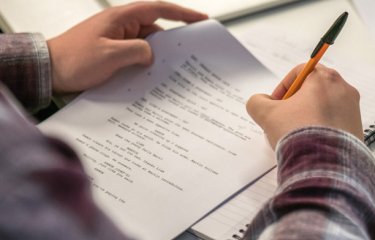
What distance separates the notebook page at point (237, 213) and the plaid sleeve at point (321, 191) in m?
0.06

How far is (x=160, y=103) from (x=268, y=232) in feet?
0.94

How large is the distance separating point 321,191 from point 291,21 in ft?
1.45

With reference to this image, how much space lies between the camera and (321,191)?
Answer: 56cm

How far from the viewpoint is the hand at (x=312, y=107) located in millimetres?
671

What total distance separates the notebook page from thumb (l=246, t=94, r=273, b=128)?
66 mm

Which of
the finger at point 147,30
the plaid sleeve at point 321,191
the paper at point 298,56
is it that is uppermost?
the finger at point 147,30

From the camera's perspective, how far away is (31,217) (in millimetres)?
334

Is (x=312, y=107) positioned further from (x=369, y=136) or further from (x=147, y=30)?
(x=147, y=30)

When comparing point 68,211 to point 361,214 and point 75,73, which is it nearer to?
point 361,214

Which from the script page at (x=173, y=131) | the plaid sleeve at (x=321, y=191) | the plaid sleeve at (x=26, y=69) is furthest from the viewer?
the plaid sleeve at (x=26, y=69)

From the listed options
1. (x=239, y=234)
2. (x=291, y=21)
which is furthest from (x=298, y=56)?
(x=239, y=234)

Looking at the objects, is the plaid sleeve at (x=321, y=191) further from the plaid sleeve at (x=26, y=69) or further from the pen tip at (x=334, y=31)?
the plaid sleeve at (x=26, y=69)

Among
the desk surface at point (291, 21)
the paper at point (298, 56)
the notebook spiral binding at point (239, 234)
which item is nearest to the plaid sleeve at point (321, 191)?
the notebook spiral binding at point (239, 234)

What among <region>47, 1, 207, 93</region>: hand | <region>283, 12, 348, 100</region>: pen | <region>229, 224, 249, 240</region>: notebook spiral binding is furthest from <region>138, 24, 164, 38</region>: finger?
<region>229, 224, 249, 240</region>: notebook spiral binding
